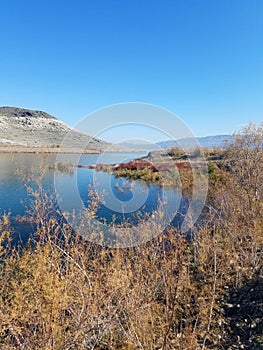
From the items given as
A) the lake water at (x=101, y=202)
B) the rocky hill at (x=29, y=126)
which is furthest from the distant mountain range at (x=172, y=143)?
the rocky hill at (x=29, y=126)

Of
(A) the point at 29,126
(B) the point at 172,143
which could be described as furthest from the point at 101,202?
(A) the point at 29,126

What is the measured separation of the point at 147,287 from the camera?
4.30 metres

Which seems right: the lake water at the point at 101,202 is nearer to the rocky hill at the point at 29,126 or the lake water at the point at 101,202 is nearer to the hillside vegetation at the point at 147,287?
the hillside vegetation at the point at 147,287

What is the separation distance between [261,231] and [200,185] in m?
4.55

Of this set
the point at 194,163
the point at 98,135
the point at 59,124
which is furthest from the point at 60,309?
the point at 59,124

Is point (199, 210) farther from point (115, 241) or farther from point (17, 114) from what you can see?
point (17, 114)

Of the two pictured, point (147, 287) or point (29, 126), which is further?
point (29, 126)

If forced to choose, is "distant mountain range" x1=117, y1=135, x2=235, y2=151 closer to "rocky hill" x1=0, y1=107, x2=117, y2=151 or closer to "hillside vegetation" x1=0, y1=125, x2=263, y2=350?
"hillside vegetation" x1=0, y1=125, x2=263, y2=350

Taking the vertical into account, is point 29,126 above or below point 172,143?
above

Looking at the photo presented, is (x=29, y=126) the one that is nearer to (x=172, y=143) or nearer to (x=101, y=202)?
(x=101, y=202)

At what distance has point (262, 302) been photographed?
486 centimetres

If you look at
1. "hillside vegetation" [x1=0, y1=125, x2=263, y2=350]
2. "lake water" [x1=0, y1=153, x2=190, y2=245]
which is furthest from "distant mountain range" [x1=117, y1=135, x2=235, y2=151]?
"lake water" [x1=0, y1=153, x2=190, y2=245]

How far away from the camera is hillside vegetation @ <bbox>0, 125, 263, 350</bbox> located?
2.90m

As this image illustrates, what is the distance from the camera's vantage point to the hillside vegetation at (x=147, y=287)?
2.90m
